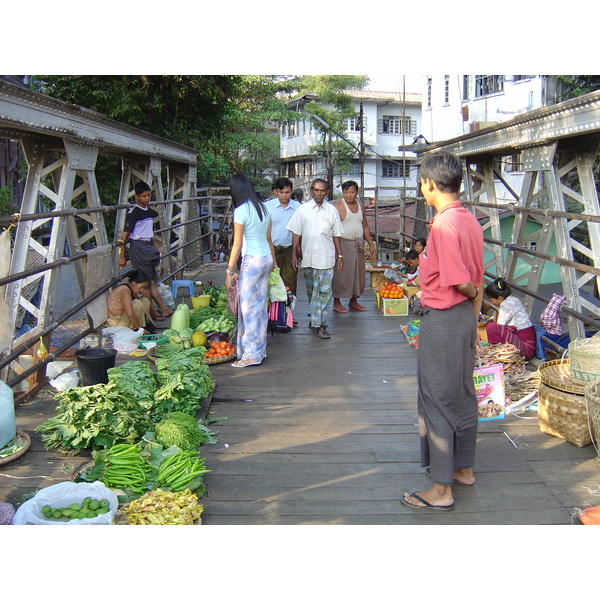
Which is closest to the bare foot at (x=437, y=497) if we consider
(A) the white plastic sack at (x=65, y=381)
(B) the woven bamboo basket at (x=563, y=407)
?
(B) the woven bamboo basket at (x=563, y=407)

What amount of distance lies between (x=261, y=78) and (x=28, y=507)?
917 inches

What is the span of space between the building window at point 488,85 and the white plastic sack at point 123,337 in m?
17.0

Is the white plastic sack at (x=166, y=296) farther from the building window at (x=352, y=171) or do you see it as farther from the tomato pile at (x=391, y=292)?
the building window at (x=352, y=171)

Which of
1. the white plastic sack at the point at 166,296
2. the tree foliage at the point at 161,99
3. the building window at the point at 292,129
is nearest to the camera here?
the white plastic sack at the point at 166,296

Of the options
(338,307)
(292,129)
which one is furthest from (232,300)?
(292,129)

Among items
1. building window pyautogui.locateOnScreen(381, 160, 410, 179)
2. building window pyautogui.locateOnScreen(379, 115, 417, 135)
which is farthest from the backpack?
building window pyautogui.locateOnScreen(379, 115, 417, 135)

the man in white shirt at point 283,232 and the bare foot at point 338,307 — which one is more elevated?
the man in white shirt at point 283,232

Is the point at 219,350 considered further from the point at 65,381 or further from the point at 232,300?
the point at 65,381

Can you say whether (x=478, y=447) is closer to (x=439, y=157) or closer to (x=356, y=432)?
(x=356, y=432)

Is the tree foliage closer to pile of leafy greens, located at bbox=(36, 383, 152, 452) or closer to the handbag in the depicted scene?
the handbag

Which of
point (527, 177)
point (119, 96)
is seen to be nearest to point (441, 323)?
point (527, 177)

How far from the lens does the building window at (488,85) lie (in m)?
19.8

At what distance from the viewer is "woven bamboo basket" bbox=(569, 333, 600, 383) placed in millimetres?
4172

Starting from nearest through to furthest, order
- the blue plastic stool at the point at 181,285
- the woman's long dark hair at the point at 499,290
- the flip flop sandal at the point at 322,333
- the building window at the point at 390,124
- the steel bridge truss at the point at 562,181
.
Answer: the steel bridge truss at the point at 562,181 → the woman's long dark hair at the point at 499,290 → the flip flop sandal at the point at 322,333 → the blue plastic stool at the point at 181,285 → the building window at the point at 390,124
